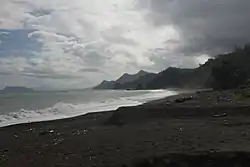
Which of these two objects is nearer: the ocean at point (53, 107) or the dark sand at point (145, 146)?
the dark sand at point (145, 146)

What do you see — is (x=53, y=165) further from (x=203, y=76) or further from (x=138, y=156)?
(x=203, y=76)

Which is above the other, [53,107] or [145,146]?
[53,107]

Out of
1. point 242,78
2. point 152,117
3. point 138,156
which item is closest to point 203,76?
point 242,78

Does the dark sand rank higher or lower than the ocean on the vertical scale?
lower

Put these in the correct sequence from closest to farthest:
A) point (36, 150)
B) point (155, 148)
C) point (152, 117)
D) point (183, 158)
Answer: point (183, 158)
point (155, 148)
point (36, 150)
point (152, 117)

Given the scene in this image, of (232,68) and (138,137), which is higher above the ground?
(232,68)

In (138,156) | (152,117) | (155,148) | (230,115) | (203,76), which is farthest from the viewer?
(203,76)

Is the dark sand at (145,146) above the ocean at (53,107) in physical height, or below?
below

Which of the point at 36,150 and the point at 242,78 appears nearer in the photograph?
the point at 36,150

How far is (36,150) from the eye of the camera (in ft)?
49.2

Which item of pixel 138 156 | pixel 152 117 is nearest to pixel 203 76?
pixel 152 117

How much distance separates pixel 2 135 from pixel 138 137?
949 centimetres

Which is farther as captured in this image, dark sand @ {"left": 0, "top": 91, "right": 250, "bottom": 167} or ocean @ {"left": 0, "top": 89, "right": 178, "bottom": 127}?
ocean @ {"left": 0, "top": 89, "right": 178, "bottom": 127}

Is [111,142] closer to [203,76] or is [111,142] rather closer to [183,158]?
[183,158]
